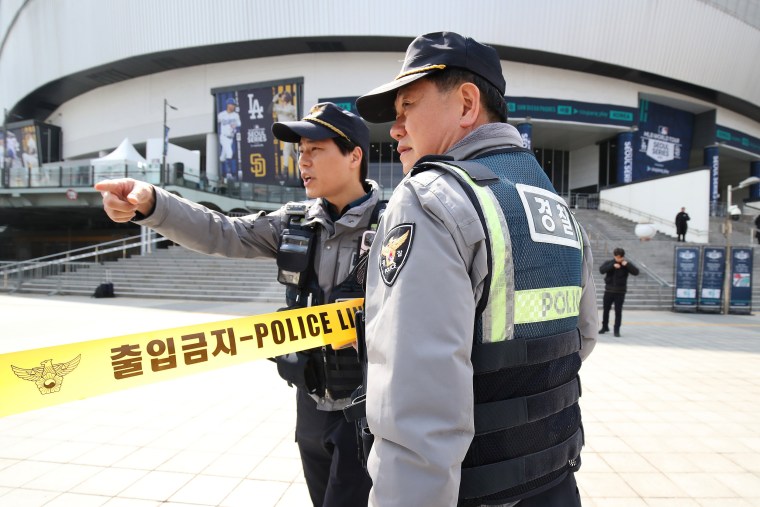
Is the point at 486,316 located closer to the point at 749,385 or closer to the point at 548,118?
the point at 749,385

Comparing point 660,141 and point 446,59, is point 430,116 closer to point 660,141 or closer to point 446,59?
point 446,59

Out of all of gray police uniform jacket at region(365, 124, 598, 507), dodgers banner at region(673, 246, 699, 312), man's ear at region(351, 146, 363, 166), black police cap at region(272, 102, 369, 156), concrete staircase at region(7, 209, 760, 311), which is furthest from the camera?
concrete staircase at region(7, 209, 760, 311)

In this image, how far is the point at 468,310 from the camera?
0.93 meters

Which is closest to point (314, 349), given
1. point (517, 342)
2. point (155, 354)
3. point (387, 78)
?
point (155, 354)

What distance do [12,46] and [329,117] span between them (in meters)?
57.7

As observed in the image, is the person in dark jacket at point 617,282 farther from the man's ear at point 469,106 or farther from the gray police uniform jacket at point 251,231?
the man's ear at point 469,106

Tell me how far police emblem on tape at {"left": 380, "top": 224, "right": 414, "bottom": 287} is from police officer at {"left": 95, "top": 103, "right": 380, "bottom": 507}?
0.88m

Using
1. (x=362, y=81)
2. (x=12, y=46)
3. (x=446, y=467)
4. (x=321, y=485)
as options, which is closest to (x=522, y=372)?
(x=446, y=467)

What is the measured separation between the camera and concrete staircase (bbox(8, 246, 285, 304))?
13977 mm

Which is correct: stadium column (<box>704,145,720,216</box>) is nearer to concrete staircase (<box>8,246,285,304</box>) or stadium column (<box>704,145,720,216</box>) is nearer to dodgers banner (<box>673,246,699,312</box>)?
dodgers banner (<box>673,246,699,312</box>)

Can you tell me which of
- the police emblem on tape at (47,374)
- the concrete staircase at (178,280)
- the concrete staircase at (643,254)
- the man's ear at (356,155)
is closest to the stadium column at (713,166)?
the concrete staircase at (643,254)

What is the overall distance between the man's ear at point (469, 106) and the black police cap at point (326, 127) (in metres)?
0.89

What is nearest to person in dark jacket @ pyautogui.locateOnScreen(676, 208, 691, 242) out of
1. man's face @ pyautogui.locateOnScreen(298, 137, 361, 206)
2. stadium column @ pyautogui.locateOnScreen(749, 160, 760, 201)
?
man's face @ pyautogui.locateOnScreen(298, 137, 361, 206)

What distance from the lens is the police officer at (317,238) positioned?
5.64 ft
